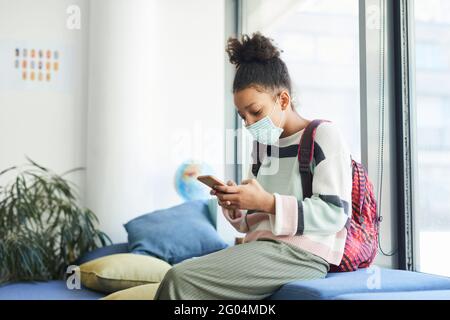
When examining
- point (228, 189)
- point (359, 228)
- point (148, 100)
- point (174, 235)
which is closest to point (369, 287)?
point (359, 228)

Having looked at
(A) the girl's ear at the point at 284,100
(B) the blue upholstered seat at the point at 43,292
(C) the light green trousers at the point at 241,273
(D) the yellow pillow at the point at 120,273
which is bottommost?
(B) the blue upholstered seat at the point at 43,292

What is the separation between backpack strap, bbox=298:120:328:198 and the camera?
1.50 m

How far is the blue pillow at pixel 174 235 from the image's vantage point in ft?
10.2

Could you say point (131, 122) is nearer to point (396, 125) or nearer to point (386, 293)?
point (396, 125)

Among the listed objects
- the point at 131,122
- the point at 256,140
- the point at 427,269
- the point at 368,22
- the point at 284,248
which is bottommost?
the point at 427,269

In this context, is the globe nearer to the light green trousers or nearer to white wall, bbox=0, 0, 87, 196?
white wall, bbox=0, 0, 87, 196

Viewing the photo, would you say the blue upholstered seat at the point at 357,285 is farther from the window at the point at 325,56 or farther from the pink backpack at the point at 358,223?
the window at the point at 325,56

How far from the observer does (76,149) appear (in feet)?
12.4

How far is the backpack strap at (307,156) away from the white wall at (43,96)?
2.50 meters

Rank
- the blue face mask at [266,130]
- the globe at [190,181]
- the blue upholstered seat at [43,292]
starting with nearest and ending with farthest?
the blue face mask at [266,130], the blue upholstered seat at [43,292], the globe at [190,181]

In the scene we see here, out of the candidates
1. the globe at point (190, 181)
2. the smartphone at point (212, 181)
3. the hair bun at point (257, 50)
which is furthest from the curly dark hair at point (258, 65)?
the globe at point (190, 181)

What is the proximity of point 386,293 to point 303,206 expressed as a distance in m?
0.30
